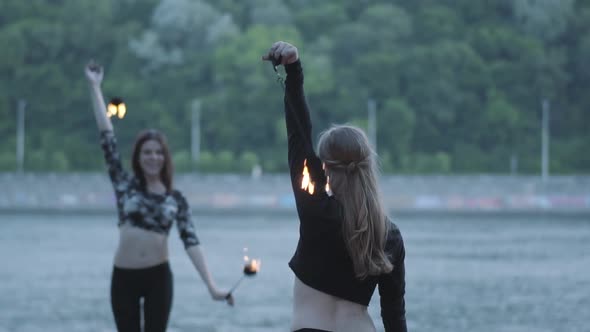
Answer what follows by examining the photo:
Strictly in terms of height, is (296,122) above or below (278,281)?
above

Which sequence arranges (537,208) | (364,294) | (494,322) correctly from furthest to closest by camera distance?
(537,208)
(494,322)
(364,294)

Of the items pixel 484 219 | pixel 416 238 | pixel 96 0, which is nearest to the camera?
pixel 416 238

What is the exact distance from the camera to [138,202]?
6613 mm

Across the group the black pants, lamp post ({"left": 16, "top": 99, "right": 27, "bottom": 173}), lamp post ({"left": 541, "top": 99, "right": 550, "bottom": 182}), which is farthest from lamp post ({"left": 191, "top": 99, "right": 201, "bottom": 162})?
the black pants

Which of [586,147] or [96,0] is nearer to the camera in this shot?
[586,147]

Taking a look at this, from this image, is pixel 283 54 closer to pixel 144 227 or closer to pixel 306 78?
pixel 144 227

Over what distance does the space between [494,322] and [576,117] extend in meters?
73.2

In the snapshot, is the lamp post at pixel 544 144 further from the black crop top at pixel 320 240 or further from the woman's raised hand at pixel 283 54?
the woman's raised hand at pixel 283 54

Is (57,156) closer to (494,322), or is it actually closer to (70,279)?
(70,279)

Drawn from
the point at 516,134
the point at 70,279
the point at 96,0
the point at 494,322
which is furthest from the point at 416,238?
the point at 96,0

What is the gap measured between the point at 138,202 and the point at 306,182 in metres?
2.98

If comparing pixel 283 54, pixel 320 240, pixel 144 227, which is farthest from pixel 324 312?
pixel 144 227

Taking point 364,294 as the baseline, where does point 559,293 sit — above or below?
below

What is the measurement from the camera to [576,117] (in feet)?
275
